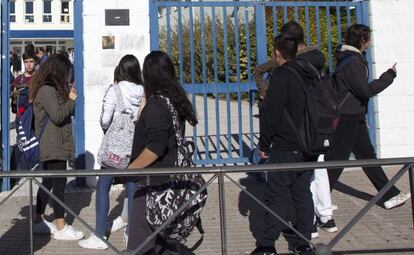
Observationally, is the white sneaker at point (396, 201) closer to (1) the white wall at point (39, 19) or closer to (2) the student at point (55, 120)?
(2) the student at point (55, 120)

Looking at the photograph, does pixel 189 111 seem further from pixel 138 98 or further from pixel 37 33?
pixel 37 33

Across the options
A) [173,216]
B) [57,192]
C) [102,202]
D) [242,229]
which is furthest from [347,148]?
[57,192]

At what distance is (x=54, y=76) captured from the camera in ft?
18.3

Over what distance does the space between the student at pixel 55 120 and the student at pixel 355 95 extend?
2659mm

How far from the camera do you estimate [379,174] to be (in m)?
6.18

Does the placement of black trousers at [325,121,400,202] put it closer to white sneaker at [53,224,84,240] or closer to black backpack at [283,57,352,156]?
black backpack at [283,57,352,156]

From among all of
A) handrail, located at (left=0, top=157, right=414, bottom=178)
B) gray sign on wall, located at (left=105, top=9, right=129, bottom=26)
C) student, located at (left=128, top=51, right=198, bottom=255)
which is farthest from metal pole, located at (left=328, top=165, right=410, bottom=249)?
gray sign on wall, located at (left=105, top=9, right=129, bottom=26)

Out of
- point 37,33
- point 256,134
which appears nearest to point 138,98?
point 256,134

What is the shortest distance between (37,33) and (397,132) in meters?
38.9

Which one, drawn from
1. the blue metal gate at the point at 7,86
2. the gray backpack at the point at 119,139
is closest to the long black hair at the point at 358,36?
the gray backpack at the point at 119,139

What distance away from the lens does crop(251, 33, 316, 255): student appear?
469cm

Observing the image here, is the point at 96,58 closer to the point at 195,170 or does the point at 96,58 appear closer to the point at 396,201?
the point at 396,201

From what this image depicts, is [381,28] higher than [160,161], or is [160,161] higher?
[381,28]

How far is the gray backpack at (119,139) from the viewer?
5.27 m
